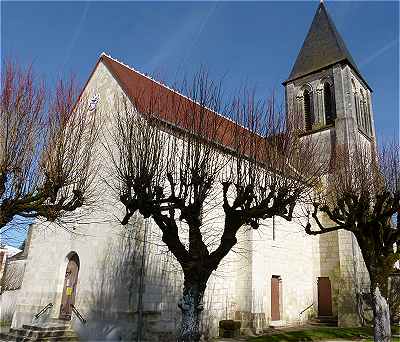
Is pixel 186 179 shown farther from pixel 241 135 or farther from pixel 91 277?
pixel 91 277

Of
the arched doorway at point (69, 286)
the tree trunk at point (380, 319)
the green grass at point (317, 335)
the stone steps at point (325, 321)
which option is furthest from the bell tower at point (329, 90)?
the arched doorway at point (69, 286)

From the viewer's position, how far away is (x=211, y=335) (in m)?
14.0

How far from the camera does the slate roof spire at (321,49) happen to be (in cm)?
2348

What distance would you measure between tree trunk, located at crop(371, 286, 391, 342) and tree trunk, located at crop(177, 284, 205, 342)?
5.67 m

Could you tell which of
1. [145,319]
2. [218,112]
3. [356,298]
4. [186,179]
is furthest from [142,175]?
[356,298]

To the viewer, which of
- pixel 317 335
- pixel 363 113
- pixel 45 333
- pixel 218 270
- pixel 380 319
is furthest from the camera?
pixel 363 113

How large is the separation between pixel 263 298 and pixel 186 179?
9.15m

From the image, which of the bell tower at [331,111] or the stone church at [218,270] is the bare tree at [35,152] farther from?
the bell tower at [331,111]

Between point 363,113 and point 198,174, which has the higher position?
point 363,113

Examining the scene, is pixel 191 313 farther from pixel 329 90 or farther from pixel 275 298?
pixel 329 90

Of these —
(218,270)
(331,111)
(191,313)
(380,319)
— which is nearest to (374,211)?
(380,319)

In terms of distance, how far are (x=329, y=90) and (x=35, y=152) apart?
60.8 ft

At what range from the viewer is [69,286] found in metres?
14.2

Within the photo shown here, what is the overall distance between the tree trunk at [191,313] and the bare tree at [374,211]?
5.73 metres
